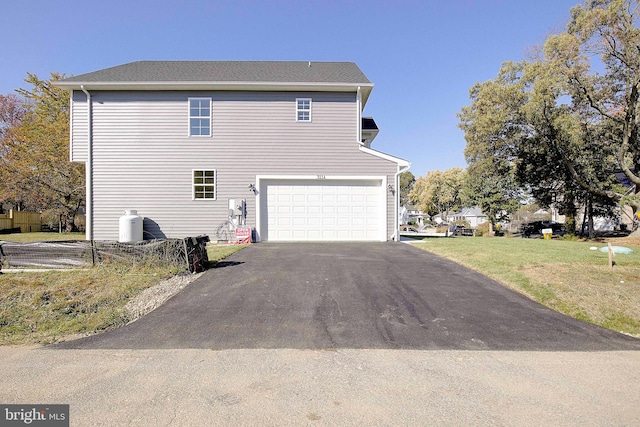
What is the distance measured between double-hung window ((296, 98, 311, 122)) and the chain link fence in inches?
317

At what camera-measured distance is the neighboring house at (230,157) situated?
14.0 m

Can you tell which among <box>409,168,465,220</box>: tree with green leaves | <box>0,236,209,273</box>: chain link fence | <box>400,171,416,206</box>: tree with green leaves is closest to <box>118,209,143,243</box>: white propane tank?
<box>0,236,209,273</box>: chain link fence

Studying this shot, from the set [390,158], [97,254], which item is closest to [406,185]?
[390,158]

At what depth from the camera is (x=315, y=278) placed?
293 inches

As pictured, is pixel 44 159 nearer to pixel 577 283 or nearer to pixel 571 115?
pixel 577 283

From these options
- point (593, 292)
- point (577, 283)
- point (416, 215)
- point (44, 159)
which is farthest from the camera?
point (416, 215)

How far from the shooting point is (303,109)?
1447cm

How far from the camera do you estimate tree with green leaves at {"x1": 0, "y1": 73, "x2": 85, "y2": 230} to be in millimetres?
23391

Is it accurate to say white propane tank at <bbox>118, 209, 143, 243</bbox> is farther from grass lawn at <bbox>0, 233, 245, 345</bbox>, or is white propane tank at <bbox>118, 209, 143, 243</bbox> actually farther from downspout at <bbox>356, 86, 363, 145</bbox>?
downspout at <bbox>356, 86, 363, 145</bbox>

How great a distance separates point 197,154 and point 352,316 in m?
11.1

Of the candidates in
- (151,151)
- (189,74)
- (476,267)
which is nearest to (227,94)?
(189,74)

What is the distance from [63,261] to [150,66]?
1116 centimetres

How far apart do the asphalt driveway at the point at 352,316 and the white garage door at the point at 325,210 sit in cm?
568

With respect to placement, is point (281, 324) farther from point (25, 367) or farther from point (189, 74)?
point (189, 74)
